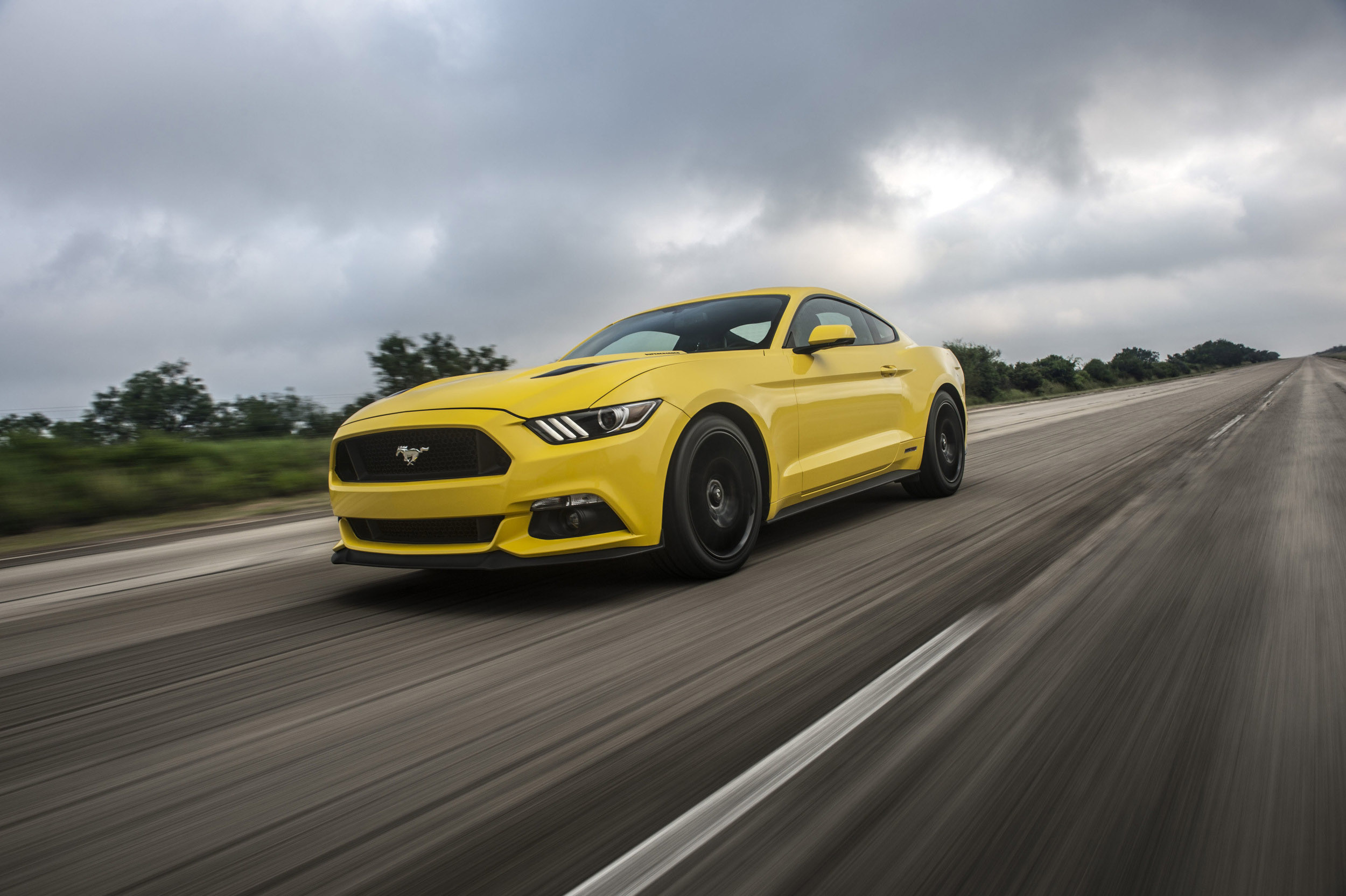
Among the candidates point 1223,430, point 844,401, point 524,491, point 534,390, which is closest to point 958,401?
point 844,401

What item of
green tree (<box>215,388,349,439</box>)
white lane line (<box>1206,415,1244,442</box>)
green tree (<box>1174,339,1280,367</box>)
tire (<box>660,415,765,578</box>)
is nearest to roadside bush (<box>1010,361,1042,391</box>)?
white lane line (<box>1206,415,1244,442</box>)

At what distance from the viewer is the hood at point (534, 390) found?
3.72 meters

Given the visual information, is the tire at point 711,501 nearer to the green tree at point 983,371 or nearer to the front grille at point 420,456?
the front grille at point 420,456

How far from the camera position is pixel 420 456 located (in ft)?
12.5

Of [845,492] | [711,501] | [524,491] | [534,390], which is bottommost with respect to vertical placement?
[845,492]

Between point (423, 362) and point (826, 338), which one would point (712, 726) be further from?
point (423, 362)

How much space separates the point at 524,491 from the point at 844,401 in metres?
2.46

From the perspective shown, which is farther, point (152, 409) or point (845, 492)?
point (152, 409)

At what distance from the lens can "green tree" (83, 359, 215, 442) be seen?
9.53 meters

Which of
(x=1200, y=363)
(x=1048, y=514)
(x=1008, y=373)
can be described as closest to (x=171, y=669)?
(x=1048, y=514)

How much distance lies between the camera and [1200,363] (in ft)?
516

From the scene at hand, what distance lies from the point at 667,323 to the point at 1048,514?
274 cm

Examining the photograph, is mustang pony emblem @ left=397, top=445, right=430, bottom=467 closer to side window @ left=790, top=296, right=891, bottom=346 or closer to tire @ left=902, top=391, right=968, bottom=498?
side window @ left=790, top=296, right=891, bottom=346

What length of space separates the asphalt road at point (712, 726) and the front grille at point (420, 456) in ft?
2.01
